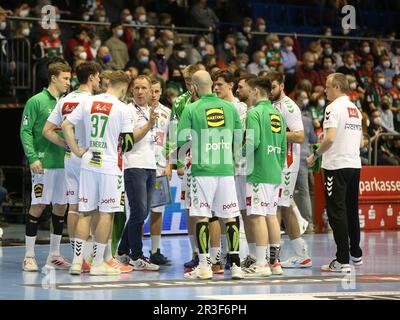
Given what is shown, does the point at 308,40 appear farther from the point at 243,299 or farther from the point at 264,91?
the point at 243,299

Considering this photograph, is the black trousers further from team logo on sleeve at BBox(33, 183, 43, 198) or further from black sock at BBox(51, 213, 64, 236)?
team logo on sleeve at BBox(33, 183, 43, 198)

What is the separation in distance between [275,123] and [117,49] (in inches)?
387

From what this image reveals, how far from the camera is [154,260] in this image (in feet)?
40.4

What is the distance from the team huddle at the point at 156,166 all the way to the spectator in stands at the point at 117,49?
323 inches

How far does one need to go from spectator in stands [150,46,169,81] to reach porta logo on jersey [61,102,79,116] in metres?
9.44

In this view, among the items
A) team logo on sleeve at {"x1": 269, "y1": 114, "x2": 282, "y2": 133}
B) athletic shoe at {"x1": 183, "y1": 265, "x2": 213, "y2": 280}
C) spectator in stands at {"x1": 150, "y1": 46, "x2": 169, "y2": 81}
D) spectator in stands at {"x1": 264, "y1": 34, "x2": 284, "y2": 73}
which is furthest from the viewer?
spectator in stands at {"x1": 264, "y1": 34, "x2": 284, "y2": 73}

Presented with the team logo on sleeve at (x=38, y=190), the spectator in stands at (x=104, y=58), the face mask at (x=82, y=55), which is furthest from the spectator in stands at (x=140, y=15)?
the team logo on sleeve at (x=38, y=190)

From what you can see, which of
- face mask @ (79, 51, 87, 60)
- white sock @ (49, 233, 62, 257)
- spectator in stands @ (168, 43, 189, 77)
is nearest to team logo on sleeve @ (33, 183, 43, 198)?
white sock @ (49, 233, 62, 257)

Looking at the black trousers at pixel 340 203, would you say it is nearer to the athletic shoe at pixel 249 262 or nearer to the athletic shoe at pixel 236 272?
the athletic shoe at pixel 249 262

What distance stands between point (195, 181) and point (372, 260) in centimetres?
352

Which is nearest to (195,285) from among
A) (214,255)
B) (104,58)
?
(214,255)

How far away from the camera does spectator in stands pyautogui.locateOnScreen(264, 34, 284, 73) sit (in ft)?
76.2

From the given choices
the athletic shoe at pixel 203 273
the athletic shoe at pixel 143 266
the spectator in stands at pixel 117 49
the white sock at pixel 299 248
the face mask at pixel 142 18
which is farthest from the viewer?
the face mask at pixel 142 18

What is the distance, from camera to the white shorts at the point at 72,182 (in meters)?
11.3
